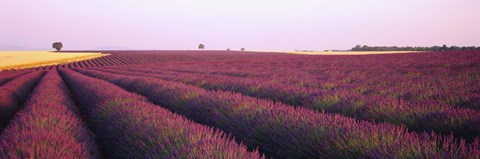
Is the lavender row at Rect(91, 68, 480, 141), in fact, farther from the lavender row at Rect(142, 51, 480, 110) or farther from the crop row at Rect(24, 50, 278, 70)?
the crop row at Rect(24, 50, 278, 70)

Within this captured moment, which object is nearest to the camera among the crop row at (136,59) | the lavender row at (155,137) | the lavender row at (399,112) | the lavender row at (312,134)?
the lavender row at (312,134)

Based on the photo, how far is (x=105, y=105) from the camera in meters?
5.27

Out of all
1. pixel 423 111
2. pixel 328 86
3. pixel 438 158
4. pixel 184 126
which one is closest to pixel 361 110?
pixel 423 111

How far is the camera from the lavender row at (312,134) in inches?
79.9

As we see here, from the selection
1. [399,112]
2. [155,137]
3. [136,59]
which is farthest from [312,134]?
[136,59]

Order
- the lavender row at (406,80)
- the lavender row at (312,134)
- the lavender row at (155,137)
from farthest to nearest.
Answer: the lavender row at (406,80), the lavender row at (155,137), the lavender row at (312,134)

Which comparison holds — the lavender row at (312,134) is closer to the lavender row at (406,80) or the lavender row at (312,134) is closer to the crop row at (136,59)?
the lavender row at (406,80)

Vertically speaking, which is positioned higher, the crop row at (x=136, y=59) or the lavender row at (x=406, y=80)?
the lavender row at (x=406, y=80)

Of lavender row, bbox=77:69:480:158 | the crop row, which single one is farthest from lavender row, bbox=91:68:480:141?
the crop row

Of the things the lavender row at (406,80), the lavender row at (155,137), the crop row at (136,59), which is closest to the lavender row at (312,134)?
the lavender row at (155,137)

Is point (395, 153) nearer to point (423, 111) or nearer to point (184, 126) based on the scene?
point (184, 126)

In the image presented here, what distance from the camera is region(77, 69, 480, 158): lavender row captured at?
6.66ft

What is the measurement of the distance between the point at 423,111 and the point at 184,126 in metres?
2.46

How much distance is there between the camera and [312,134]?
109 inches
